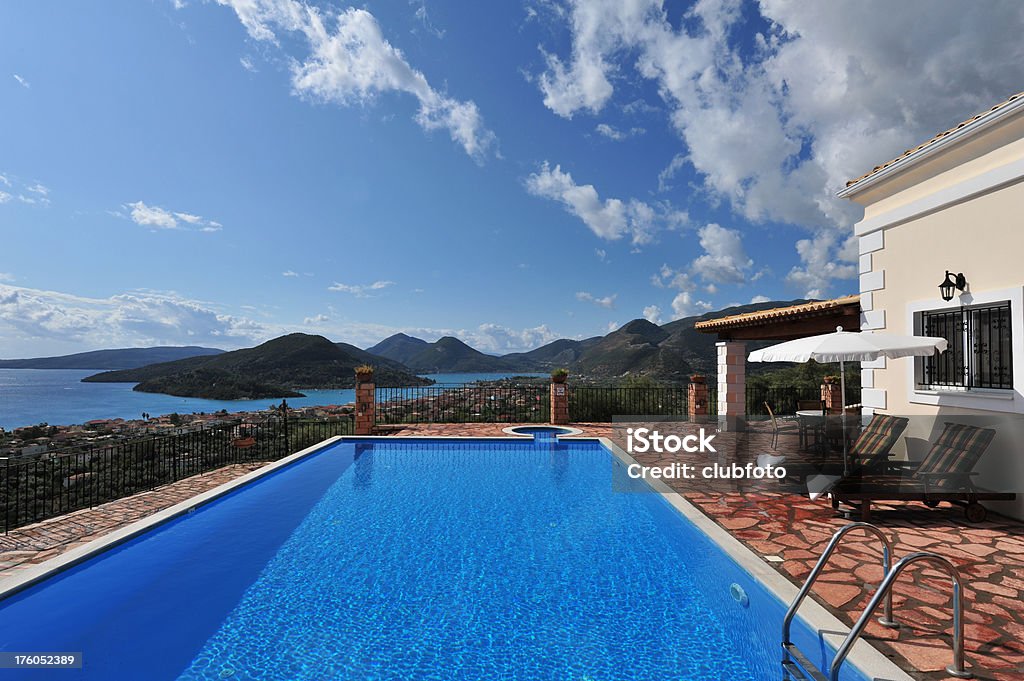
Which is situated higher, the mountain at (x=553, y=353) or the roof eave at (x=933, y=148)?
the roof eave at (x=933, y=148)

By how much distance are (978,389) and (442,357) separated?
221 feet

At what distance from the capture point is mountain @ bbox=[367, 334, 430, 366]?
7832 centimetres

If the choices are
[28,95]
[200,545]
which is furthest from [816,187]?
[28,95]

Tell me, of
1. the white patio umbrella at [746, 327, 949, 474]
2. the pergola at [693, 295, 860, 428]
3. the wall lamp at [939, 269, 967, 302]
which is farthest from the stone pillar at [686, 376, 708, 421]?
the wall lamp at [939, 269, 967, 302]

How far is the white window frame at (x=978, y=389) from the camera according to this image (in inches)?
196

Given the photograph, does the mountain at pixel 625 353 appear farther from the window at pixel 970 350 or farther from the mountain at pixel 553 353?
the window at pixel 970 350

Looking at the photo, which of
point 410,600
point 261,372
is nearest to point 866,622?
point 410,600

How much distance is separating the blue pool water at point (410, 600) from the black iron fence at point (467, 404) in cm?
791

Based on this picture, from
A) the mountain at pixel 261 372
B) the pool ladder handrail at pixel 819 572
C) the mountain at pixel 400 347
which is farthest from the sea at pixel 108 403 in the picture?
the mountain at pixel 400 347

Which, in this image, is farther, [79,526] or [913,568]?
[79,526]

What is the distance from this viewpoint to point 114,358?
204 feet

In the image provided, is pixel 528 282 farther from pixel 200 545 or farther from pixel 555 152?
pixel 200 545

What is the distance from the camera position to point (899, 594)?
354 centimetres

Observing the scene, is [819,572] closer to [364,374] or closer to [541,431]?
[541,431]
